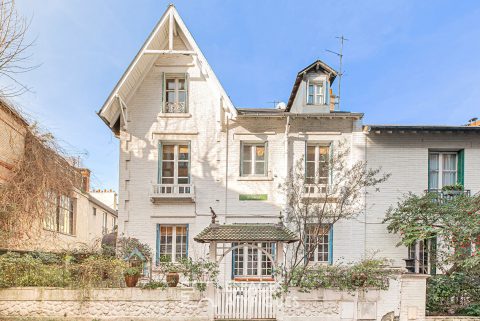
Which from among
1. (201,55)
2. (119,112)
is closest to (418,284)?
(201,55)

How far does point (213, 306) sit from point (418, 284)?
248 inches

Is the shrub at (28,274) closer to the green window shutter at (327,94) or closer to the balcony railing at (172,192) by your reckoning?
the balcony railing at (172,192)

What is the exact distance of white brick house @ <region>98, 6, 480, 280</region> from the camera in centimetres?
1616

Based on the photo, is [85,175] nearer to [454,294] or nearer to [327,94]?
[327,94]

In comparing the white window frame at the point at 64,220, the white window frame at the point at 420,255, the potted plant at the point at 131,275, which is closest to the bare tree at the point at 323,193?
the white window frame at the point at 420,255

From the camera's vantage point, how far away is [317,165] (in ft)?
54.8

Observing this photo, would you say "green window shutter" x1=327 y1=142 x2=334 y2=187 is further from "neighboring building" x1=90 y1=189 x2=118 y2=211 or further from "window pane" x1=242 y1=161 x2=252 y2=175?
"neighboring building" x1=90 y1=189 x2=118 y2=211

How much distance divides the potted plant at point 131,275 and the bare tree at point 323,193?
582 centimetres

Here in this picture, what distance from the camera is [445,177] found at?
1672 cm

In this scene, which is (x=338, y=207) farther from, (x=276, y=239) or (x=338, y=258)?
(x=276, y=239)

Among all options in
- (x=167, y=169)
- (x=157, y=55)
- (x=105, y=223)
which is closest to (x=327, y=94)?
(x=157, y=55)

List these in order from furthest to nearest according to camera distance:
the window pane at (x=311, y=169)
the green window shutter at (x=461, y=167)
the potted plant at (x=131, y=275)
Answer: the window pane at (x=311, y=169)
the green window shutter at (x=461, y=167)
the potted plant at (x=131, y=275)

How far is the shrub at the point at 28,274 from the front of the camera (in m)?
11.4

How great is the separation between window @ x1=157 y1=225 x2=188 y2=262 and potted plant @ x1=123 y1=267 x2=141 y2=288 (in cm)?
428
